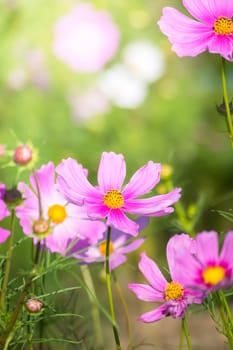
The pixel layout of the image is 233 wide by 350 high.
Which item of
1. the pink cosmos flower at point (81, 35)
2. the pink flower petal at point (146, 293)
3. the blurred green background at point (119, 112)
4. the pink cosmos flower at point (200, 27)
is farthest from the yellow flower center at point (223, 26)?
the pink cosmos flower at point (81, 35)

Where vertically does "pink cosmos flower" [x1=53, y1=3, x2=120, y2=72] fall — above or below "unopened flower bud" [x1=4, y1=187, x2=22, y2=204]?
above

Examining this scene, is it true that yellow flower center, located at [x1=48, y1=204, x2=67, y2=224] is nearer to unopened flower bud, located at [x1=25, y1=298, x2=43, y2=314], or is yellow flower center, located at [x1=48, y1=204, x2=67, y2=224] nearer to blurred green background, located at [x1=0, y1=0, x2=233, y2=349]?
unopened flower bud, located at [x1=25, y1=298, x2=43, y2=314]

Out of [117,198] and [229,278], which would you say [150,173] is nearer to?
[117,198]

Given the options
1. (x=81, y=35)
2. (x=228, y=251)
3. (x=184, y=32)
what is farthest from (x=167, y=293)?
(x=81, y=35)

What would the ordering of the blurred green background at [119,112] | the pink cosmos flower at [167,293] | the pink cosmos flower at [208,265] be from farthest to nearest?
the blurred green background at [119,112] < the pink cosmos flower at [167,293] < the pink cosmos flower at [208,265]

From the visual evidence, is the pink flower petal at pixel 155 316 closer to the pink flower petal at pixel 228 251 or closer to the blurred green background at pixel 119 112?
the pink flower petal at pixel 228 251

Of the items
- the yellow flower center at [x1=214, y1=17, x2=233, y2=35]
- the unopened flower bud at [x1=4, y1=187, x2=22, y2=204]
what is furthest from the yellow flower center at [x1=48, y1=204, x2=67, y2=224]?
the yellow flower center at [x1=214, y1=17, x2=233, y2=35]

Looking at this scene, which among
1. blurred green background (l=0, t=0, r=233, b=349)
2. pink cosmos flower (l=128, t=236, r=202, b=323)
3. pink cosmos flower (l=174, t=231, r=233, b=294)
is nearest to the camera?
pink cosmos flower (l=174, t=231, r=233, b=294)

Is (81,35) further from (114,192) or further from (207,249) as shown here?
(207,249)
